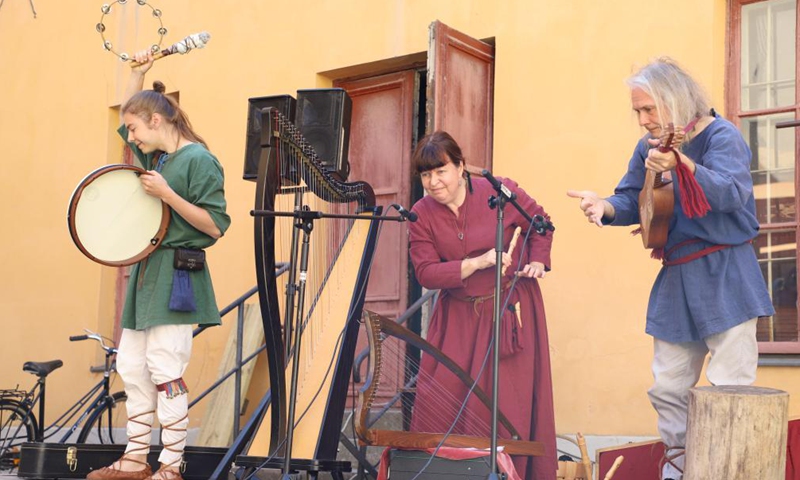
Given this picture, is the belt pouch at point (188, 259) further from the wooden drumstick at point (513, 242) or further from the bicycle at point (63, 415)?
the bicycle at point (63, 415)

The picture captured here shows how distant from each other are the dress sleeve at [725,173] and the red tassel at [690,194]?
0.06 ft

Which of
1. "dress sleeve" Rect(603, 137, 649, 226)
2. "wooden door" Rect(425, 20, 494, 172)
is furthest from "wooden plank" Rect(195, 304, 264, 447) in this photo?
"dress sleeve" Rect(603, 137, 649, 226)

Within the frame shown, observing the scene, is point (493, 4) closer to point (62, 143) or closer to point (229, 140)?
point (229, 140)

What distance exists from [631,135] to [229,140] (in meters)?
3.17

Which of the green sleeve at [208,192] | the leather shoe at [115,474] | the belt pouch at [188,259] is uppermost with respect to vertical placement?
the green sleeve at [208,192]

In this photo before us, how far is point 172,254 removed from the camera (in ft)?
14.1

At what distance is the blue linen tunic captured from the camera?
3473mm

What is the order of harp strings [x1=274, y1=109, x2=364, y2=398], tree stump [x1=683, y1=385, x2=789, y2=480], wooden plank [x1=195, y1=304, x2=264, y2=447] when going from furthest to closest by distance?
wooden plank [x1=195, y1=304, x2=264, y2=447] < harp strings [x1=274, y1=109, x2=364, y2=398] < tree stump [x1=683, y1=385, x2=789, y2=480]

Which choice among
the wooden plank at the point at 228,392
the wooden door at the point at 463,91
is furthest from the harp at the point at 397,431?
the wooden plank at the point at 228,392

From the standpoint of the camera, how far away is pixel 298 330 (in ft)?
12.2

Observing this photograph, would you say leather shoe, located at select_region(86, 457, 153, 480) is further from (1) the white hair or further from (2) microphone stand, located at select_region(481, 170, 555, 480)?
(1) the white hair

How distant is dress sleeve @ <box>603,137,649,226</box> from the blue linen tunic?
217mm

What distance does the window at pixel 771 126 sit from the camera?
17.3ft

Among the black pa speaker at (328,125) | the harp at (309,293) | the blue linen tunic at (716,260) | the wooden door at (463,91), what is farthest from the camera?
the wooden door at (463,91)
